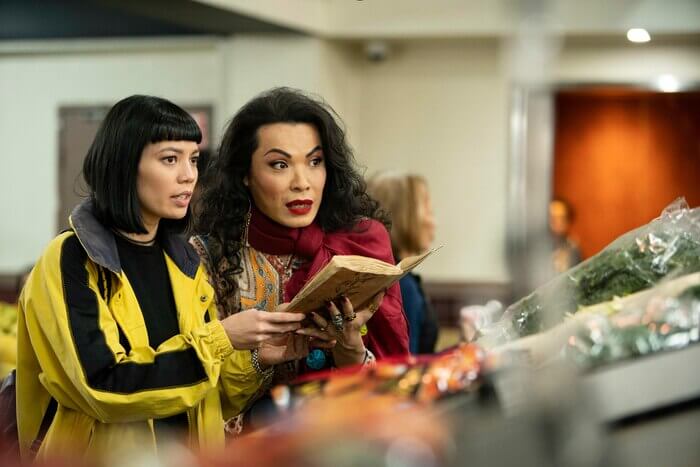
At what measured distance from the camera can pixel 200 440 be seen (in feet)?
7.87

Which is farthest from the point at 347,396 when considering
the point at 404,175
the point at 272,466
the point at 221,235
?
the point at 404,175

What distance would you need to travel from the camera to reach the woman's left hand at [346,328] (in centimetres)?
247

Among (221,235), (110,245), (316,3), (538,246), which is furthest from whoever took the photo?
(316,3)

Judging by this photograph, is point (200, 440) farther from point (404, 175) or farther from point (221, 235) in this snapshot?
point (404, 175)

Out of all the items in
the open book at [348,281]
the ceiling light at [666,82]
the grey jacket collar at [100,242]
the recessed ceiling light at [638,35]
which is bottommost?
the open book at [348,281]

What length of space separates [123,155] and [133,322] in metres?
0.35

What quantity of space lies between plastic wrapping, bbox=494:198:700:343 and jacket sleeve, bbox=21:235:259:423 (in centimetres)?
62

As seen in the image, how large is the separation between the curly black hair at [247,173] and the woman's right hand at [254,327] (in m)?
0.31

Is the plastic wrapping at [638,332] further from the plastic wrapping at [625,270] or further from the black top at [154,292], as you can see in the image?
the black top at [154,292]

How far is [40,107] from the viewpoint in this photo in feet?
30.0

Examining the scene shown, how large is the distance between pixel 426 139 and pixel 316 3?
4.58 feet

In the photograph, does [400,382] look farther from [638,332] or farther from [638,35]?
[638,35]

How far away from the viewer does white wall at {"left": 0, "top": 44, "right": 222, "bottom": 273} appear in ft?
29.0

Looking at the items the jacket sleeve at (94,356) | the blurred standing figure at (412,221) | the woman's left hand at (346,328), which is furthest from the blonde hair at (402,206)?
the jacket sleeve at (94,356)
